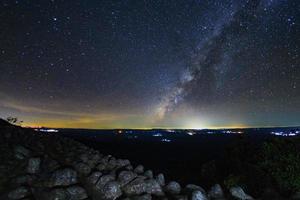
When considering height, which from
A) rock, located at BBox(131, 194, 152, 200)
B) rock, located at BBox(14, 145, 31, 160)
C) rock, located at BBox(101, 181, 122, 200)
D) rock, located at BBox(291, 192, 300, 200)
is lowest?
rock, located at BBox(291, 192, 300, 200)

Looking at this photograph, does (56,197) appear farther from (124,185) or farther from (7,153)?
(7,153)

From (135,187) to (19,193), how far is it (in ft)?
16.6

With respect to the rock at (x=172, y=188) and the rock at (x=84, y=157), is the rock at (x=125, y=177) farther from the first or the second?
the rock at (x=84, y=157)

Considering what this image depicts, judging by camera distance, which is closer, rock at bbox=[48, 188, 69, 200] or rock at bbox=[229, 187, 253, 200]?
rock at bbox=[48, 188, 69, 200]

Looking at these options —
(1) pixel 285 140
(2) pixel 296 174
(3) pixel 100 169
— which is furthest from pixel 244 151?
(3) pixel 100 169

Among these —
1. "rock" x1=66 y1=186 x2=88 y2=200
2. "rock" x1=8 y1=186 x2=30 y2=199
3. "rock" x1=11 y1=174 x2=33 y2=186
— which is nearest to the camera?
"rock" x1=8 y1=186 x2=30 y2=199

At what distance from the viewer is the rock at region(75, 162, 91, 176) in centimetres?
1591

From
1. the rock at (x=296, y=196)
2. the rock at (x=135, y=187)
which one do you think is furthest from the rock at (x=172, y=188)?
the rock at (x=296, y=196)

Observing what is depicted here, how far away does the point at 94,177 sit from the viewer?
49.6ft

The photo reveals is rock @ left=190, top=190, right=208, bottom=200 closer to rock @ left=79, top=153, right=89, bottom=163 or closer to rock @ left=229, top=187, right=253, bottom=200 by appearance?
rock @ left=229, top=187, right=253, bottom=200

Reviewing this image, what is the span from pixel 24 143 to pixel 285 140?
53.6 feet

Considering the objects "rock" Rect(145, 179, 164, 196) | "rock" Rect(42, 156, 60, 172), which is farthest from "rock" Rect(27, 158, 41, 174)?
"rock" Rect(145, 179, 164, 196)

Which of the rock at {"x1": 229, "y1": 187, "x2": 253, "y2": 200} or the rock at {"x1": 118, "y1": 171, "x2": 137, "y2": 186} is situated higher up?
the rock at {"x1": 118, "y1": 171, "x2": 137, "y2": 186}

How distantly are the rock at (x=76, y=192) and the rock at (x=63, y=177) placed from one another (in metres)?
0.73
